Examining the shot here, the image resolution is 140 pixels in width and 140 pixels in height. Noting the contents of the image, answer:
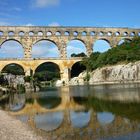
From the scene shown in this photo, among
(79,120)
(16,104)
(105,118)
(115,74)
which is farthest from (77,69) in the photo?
(105,118)

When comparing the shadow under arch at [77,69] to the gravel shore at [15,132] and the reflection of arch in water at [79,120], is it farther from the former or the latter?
the gravel shore at [15,132]

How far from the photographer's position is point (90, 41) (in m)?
93.9

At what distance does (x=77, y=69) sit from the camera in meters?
95.8

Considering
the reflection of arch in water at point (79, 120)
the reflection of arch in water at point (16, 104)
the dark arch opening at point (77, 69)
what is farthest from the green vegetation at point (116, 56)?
the reflection of arch in water at point (79, 120)

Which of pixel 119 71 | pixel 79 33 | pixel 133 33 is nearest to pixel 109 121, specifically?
pixel 119 71

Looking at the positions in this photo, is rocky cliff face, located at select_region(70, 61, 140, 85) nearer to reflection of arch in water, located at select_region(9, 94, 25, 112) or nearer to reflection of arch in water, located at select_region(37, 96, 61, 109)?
reflection of arch in water, located at select_region(37, 96, 61, 109)

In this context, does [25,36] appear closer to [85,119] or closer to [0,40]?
[0,40]

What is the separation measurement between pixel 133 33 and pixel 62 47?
81.9ft

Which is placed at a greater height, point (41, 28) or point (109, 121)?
point (41, 28)

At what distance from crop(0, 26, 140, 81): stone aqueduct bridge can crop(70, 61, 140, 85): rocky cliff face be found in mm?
6865

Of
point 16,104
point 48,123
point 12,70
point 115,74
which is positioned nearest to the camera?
point 48,123

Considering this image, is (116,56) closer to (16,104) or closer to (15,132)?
(16,104)

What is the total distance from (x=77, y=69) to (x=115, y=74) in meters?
25.8

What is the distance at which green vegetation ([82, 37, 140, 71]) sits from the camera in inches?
2831
